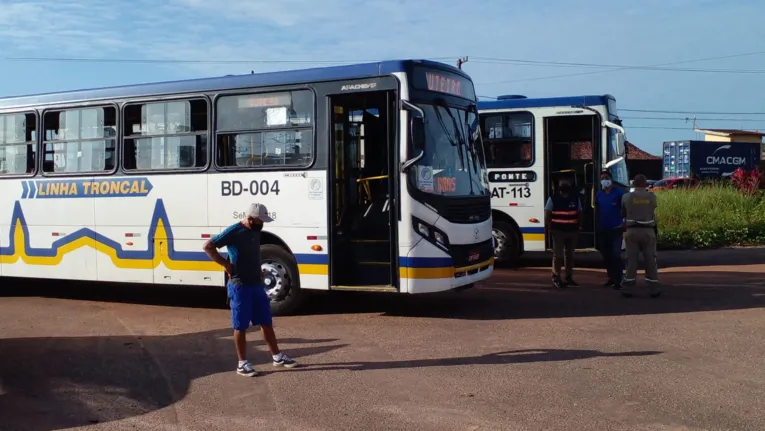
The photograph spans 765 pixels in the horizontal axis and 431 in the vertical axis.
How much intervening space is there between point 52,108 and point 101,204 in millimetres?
1876

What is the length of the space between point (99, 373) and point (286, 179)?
362 centimetres

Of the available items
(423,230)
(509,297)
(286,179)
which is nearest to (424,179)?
(423,230)

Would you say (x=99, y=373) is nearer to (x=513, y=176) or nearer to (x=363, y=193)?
(x=363, y=193)

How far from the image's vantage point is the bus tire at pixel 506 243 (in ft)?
50.7

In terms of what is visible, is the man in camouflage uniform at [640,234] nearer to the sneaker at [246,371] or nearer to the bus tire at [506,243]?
the bus tire at [506,243]

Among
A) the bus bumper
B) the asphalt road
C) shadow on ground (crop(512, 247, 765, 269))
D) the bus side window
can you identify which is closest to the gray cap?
the asphalt road

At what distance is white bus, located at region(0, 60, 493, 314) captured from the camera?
9719 mm

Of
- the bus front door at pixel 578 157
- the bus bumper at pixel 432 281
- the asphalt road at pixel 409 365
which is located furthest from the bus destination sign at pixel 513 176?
the bus bumper at pixel 432 281

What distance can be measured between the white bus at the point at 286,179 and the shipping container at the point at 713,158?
119 feet

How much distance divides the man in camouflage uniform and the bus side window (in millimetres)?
4010

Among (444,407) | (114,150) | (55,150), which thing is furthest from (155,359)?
(55,150)

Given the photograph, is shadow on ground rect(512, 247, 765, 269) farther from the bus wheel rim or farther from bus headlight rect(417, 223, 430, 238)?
the bus wheel rim

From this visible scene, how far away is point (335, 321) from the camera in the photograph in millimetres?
10227

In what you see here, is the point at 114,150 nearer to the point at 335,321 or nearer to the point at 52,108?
the point at 52,108
